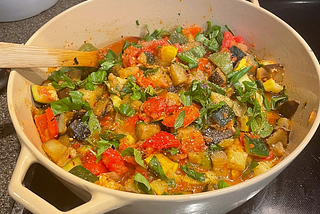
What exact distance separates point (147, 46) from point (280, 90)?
43.0 inches

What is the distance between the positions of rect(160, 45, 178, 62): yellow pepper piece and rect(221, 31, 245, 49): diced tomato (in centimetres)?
44

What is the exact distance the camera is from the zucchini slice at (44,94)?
1.99 m

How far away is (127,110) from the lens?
6.79 feet

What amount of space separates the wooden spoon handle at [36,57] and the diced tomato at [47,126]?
31 cm

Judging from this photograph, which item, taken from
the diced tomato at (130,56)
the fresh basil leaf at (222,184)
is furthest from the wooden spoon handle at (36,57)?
the fresh basil leaf at (222,184)

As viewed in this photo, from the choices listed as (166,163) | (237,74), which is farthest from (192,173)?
(237,74)

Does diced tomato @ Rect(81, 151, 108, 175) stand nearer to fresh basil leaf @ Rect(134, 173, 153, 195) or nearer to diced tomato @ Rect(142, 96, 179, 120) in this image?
fresh basil leaf @ Rect(134, 173, 153, 195)

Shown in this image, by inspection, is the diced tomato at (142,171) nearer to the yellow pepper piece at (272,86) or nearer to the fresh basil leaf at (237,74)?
the fresh basil leaf at (237,74)

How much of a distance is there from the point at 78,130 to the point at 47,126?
0.20 metres

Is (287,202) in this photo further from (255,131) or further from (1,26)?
(1,26)

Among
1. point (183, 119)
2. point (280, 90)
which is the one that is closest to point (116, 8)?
point (183, 119)

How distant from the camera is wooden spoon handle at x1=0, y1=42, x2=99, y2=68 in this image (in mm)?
1654

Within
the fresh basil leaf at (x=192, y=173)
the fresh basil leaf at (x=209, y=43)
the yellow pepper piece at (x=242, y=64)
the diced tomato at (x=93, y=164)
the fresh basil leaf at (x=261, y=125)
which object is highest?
the fresh basil leaf at (x=209, y=43)

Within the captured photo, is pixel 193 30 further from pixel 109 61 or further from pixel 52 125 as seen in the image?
pixel 52 125
